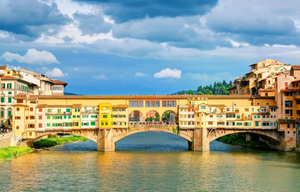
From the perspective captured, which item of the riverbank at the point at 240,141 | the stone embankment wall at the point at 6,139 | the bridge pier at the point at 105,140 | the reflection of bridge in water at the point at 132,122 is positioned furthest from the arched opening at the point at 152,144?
the stone embankment wall at the point at 6,139

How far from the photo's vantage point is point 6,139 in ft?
198

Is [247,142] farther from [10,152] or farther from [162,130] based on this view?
[10,152]

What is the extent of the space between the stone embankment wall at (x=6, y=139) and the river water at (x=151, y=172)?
388 centimetres

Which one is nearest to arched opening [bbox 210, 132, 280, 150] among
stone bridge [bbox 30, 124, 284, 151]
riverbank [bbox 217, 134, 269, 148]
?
riverbank [bbox 217, 134, 269, 148]

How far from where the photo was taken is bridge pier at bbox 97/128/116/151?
66.4 metres

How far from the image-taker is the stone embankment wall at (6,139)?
5847 centimetres

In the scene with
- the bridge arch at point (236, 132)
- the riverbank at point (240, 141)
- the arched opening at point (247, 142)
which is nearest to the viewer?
the bridge arch at point (236, 132)

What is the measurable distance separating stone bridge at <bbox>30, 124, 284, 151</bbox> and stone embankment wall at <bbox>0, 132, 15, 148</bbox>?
15.2 ft

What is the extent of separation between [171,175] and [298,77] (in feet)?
125

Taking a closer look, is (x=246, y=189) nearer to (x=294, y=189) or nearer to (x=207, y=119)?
(x=294, y=189)

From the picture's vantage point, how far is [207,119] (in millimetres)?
68188

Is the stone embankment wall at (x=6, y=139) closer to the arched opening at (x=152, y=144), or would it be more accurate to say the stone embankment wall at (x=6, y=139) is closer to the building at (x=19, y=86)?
the building at (x=19, y=86)

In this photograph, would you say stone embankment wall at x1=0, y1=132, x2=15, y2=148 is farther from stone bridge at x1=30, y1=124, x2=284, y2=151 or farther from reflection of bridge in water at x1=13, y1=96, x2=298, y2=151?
stone bridge at x1=30, y1=124, x2=284, y2=151

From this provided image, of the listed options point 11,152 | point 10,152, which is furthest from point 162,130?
point 10,152
